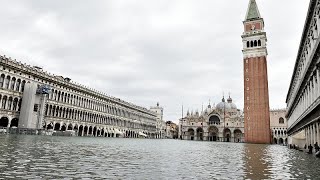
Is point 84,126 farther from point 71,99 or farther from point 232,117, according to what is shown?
point 232,117

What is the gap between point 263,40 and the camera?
83.0 metres

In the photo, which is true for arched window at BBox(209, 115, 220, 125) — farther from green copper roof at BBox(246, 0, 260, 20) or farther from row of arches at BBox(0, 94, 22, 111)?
row of arches at BBox(0, 94, 22, 111)

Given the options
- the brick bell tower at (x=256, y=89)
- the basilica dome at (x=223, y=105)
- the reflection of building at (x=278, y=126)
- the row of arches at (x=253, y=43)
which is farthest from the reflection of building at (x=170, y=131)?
the row of arches at (x=253, y=43)

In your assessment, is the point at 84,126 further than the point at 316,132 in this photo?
Yes

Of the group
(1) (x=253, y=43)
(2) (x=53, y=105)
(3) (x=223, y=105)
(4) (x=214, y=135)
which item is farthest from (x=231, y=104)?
(2) (x=53, y=105)

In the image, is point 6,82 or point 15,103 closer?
point 6,82

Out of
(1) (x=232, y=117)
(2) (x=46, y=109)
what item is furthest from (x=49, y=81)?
(1) (x=232, y=117)

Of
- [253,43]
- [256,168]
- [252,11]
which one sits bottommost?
[256,168]

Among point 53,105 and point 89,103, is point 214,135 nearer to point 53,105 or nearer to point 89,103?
point 89,103

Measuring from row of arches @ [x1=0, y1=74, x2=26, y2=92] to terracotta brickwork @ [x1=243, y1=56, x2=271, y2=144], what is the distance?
5675 cm

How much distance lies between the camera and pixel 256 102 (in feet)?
259

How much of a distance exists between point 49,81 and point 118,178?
58.2 metres

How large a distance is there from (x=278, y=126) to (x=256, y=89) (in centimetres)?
3777

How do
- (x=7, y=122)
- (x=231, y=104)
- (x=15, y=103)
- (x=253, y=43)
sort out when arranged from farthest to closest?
(x=231, y=104)
(x=253, y=43)
(x=15, y=103)
(x=7, y=122)
